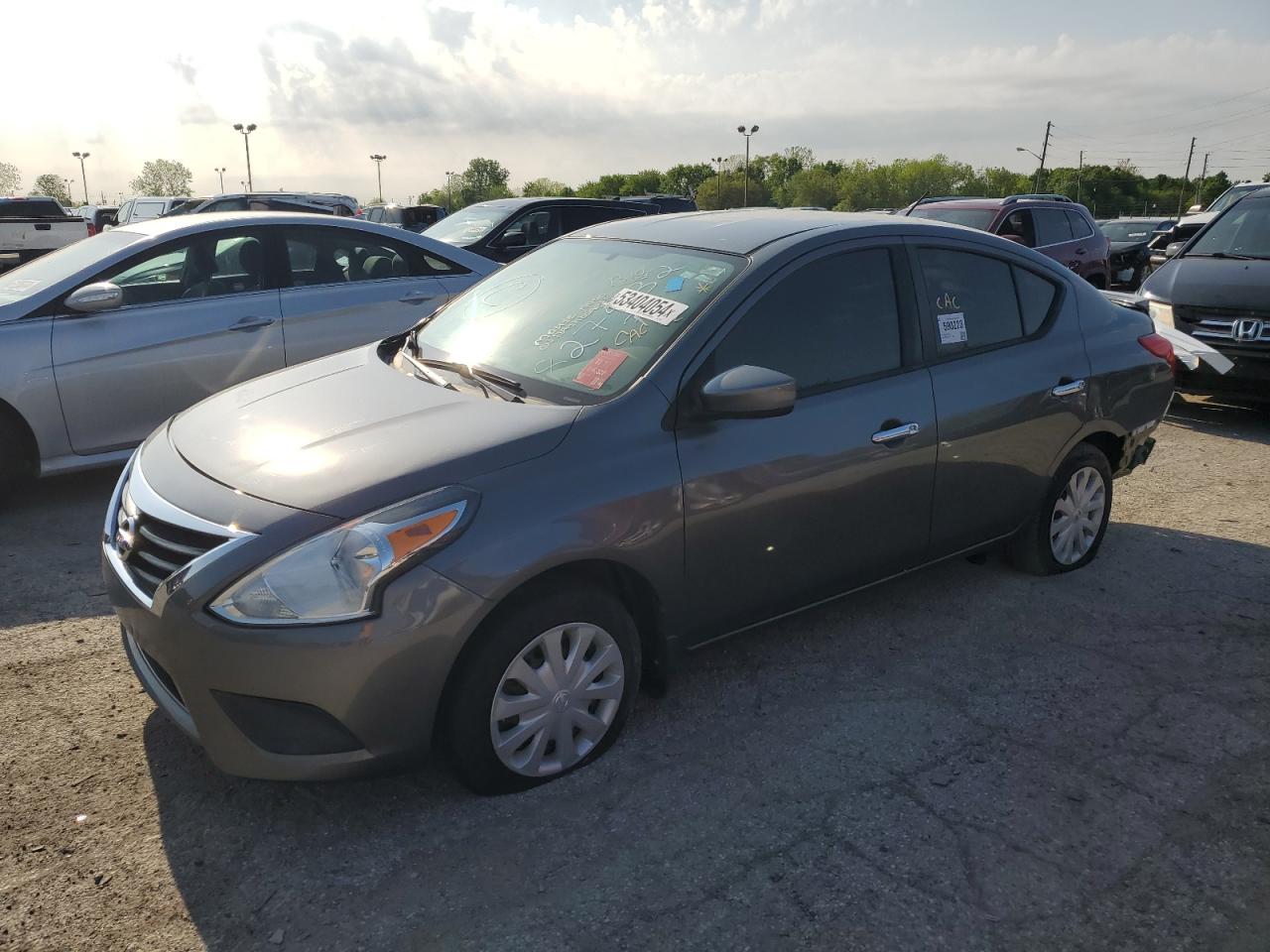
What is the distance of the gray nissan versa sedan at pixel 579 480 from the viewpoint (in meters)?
2.60

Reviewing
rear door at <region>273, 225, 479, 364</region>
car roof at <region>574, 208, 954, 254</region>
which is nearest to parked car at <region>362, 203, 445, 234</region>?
rear door at <region>273, 225, 479, 364</region>

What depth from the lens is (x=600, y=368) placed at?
3.26 meters

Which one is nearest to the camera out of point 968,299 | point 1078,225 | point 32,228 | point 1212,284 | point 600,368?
point 600,368

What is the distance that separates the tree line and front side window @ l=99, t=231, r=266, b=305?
3501 inches

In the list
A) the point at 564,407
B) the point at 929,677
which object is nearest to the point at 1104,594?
the point at 929,677

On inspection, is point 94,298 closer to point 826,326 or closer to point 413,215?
point 826,326

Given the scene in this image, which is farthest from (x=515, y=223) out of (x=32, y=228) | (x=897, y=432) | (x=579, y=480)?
(x=32, y=228)

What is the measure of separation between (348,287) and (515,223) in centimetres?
448

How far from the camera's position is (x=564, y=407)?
10.1 feet

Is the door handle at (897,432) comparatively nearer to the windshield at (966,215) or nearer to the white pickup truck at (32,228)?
the windshield at (966,215)

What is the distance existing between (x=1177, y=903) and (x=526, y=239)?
9.22m

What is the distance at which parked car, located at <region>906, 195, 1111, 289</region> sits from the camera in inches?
488

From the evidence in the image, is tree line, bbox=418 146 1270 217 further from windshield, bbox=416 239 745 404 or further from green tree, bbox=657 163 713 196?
Answer: windshield, bbox=416 239 745 404

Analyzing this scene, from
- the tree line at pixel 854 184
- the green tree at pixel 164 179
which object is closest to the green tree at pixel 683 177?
the tree line at pixel 854 184
